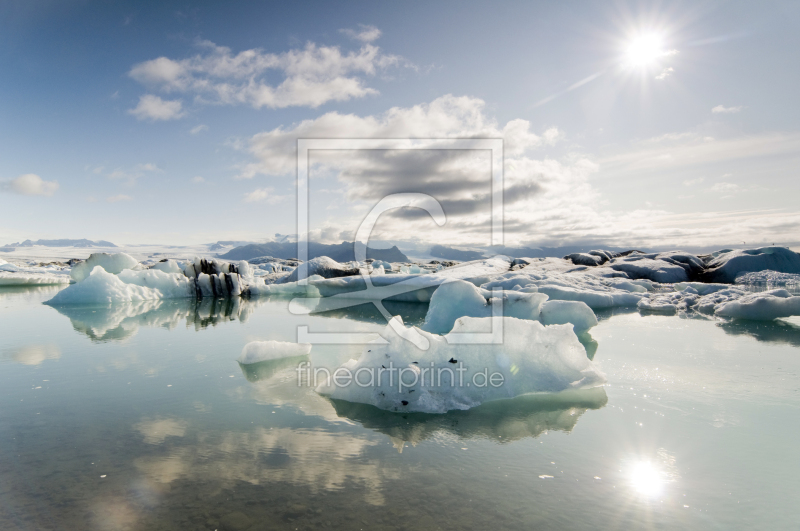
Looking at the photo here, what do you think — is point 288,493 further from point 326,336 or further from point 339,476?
point 326,336

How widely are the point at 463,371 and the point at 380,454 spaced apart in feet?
4.95

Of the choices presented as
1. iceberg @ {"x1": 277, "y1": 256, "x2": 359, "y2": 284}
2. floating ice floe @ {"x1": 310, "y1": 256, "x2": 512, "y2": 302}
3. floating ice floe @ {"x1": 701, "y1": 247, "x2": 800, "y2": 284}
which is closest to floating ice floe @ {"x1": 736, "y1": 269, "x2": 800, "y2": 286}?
floating ice floe @ {"x1": 701, "y1": 247, "x2": 800, "y2": 284}

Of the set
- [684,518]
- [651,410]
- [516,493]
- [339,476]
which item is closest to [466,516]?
[516,493]

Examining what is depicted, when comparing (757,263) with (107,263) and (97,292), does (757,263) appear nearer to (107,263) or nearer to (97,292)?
(97,292)

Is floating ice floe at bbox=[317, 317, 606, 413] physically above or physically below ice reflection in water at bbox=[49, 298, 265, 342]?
above

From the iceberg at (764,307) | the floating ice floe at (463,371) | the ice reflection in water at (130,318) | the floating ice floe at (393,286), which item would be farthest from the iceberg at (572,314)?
the ice reflection in water at (130,318)

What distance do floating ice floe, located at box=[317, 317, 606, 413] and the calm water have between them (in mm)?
151

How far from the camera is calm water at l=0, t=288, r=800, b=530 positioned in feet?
6.59

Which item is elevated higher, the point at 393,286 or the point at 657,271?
the point at 657,271

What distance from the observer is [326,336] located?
736cm

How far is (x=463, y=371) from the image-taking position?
12.8ft

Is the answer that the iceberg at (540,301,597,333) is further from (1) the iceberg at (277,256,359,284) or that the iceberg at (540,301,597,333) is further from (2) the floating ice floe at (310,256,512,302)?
(1) the iceberg at (277,256,359,284)

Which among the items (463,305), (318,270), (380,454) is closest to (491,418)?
(380,454)

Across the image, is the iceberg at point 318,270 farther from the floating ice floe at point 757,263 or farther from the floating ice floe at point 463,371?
the floating ice floe at point 757,263
